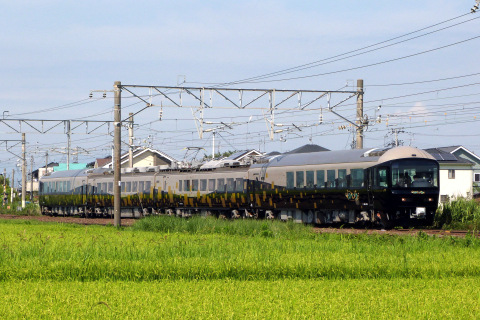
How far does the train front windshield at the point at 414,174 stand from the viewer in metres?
30.4

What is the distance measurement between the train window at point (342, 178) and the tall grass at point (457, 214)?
181 inches

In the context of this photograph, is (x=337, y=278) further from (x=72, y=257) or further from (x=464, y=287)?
(x=72, y=257)

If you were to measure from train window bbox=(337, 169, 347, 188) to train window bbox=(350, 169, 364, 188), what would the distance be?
35 cm

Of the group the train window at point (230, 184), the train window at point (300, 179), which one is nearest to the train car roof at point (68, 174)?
the train window at point (230, 184)

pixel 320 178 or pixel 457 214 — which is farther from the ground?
pixel 320 178

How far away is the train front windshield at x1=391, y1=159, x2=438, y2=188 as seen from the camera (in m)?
30.4

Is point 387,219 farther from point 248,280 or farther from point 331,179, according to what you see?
point 248,280

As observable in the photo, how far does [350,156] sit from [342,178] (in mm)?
1001

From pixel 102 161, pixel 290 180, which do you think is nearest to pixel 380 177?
pixel 290 180

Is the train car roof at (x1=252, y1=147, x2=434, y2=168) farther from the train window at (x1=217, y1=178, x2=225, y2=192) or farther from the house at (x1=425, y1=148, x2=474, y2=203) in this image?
the house at (x1=425, y1=148, x2=474, y2=203)

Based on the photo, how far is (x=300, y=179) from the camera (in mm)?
35062

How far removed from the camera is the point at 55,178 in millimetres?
63250

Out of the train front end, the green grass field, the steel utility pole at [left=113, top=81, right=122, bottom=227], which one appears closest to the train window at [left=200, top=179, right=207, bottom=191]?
the steel utility pole at [left=113, top=81, right=122, bottom=227]

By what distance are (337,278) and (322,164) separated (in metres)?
18.6
